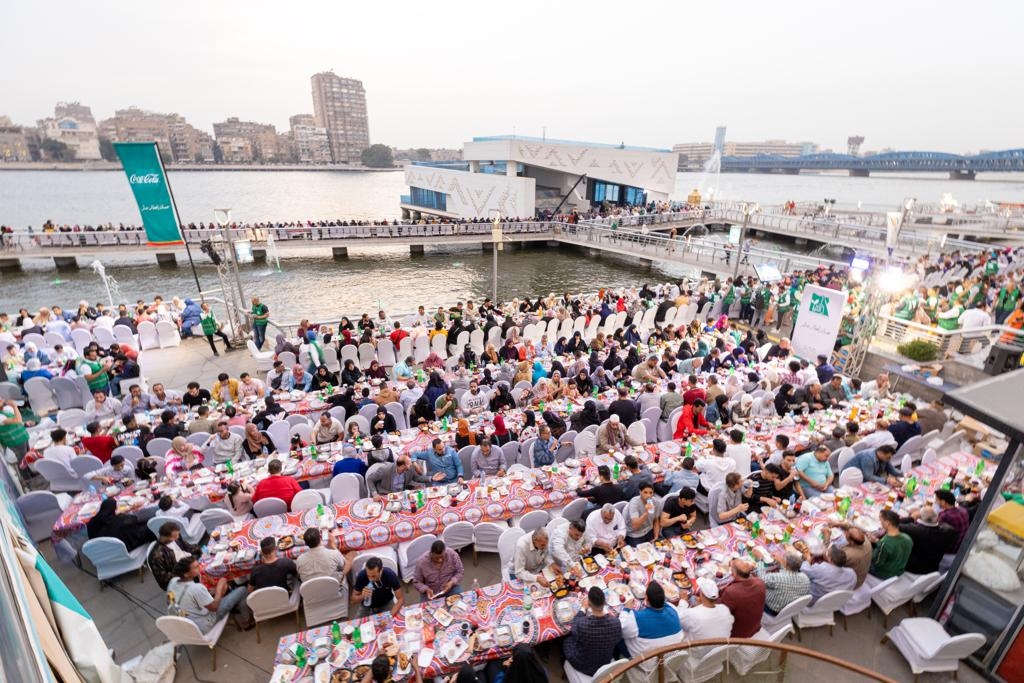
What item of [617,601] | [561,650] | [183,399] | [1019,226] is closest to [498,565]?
[561,650]

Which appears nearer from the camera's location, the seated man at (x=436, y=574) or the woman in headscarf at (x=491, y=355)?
the seated man at (x=436, y=574)

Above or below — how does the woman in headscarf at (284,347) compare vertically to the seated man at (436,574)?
above

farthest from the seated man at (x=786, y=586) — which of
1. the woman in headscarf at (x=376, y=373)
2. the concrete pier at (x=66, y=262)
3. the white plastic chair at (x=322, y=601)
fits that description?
the concrete pier at (x=66, y=262)

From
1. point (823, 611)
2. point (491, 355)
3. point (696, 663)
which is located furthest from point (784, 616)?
point (491, 355)

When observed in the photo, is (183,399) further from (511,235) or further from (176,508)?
(511,235)

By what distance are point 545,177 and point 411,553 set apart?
36001 millimetres

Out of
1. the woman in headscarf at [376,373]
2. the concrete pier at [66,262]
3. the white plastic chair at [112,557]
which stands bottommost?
the white plastic chair at [112,557]

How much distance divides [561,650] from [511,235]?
2766 centimetres

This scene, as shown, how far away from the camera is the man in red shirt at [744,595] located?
166 inches

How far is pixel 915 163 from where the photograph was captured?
8525 cm

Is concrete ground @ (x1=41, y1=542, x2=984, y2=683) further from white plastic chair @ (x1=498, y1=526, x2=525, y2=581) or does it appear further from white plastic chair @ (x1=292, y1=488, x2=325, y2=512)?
white plastic chair @ (x1=292, y1=488, x2=325, y2=512)

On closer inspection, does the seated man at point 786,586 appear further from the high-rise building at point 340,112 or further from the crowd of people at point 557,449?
the high-rise building at point 340,112

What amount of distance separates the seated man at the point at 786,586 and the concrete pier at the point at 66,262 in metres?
33.6

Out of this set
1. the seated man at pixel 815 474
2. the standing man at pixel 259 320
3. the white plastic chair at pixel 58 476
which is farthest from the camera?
the standing man at pixel 259 320
